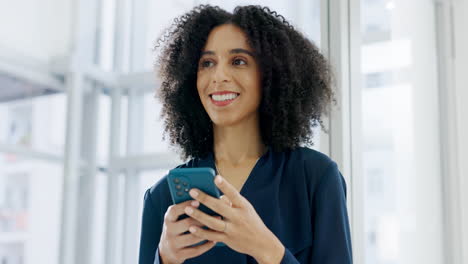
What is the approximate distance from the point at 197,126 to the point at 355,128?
56cm

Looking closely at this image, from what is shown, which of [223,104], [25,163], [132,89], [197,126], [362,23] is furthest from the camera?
[132,89]

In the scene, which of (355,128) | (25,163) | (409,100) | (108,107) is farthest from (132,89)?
(355,128)

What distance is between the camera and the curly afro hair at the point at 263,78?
126 centimetres

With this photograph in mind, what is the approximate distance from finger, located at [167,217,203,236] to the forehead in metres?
0.37

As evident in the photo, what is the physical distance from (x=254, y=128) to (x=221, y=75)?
0.14 meters

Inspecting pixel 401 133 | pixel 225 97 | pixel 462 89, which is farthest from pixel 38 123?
pixel 225 97

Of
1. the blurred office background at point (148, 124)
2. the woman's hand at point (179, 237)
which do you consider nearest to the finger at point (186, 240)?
Answer: the woman's hand at point (179, 237)

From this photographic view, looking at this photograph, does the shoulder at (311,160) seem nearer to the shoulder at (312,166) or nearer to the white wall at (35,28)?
the shoulder at (312,166)

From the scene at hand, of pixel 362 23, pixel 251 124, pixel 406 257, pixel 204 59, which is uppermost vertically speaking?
pixel 362 23

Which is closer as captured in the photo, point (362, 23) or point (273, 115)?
point (273, 115)

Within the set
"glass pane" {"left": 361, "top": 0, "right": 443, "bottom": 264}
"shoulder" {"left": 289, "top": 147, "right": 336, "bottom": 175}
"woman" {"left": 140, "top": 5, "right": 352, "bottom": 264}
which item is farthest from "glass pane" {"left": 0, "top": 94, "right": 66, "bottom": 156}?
"shoulder" {"left": 289, "top": 147, "right": 336, "bottom": 175}

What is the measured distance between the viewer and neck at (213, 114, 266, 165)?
4.15 feet

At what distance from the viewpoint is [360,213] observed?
1697 millimetres

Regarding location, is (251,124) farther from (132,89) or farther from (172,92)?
(132,89)
